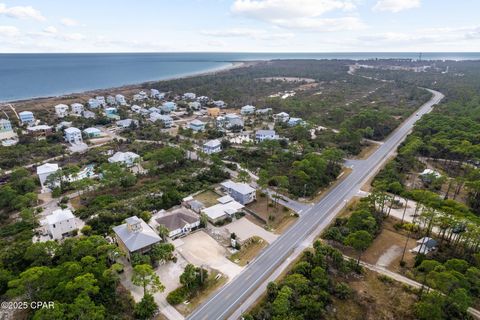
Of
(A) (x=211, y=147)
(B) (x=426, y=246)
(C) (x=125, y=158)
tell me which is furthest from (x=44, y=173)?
(B) (x=426, y=246)

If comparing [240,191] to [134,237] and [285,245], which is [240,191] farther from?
[134,237]

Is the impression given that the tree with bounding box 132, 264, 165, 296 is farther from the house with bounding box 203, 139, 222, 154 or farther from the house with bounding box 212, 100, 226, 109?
the house with bounding box 212, 100, 226, 109

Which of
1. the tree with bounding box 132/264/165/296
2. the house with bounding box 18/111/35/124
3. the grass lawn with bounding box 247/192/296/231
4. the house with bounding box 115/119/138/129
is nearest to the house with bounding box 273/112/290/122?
the house with bounding box 115/119/138/129

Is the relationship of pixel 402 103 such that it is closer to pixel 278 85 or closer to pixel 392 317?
pixel 278 85

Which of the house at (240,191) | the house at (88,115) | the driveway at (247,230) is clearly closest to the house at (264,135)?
the house at (240,191)

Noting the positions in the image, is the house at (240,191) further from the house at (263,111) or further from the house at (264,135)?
the house at (263,111)
